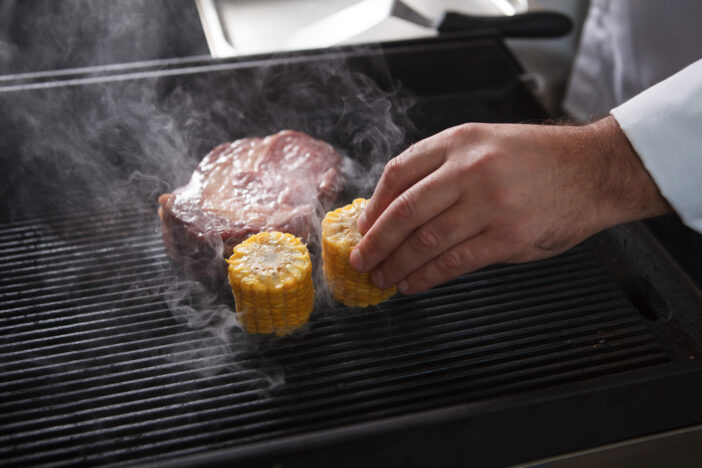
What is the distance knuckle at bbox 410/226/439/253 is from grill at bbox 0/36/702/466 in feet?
1.37

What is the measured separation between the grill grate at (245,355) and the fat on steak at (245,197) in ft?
0.83

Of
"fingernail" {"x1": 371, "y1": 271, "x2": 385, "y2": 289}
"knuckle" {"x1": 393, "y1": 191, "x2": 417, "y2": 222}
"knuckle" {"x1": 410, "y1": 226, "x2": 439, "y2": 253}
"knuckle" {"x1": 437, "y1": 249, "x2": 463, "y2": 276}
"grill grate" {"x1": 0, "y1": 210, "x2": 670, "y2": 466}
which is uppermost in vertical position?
"knuckle" {"x1": 393, "y1": 191, "x2": 417, "y2": 222}

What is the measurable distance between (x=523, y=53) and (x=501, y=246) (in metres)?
3.65

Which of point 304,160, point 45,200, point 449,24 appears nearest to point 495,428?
point 304,160

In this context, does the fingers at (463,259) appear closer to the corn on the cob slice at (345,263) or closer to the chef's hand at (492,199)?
the chef's hand at (492,199)

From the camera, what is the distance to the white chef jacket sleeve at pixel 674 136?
82.8 inches

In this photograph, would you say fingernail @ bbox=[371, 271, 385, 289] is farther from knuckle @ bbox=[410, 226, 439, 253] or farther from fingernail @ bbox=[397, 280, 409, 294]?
knuckle @ bbox=[410, 226, 439, 253]

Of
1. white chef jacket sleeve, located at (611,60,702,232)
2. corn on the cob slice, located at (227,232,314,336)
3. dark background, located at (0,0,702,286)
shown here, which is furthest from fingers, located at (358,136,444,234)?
dark background, located at (0,0,702,286)

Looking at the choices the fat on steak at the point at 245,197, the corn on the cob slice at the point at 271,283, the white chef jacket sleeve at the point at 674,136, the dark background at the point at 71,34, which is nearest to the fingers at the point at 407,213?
the corn on the cob slice at the point at 271,283

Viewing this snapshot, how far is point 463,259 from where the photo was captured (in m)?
2.03

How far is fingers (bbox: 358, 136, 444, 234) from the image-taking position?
2.01m

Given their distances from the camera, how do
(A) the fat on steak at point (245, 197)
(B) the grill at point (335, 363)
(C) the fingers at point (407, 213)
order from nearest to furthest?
(B) the grill at point (335, 363) → (C) the fingers at point (407, 213) → (A) the fat on steak at point (245, 197)

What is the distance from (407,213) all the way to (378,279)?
341 mm

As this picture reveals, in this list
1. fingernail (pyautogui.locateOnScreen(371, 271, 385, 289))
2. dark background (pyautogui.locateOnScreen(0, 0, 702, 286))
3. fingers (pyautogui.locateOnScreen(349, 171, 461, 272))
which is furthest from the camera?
dark background (pyautogui.locateOnScreen(0, 0, 702, 286))
